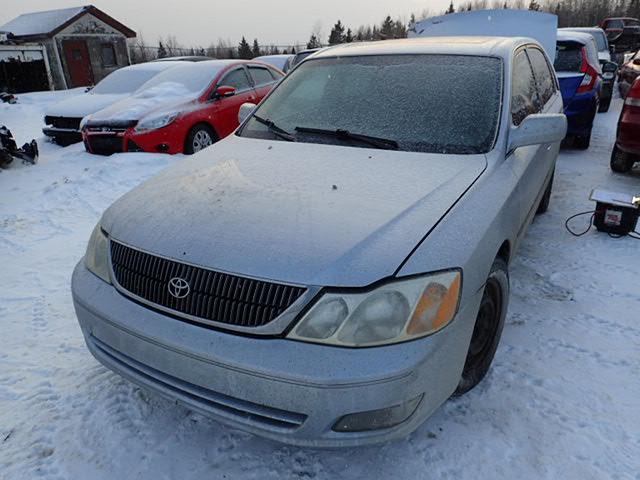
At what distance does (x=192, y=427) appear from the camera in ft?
6.91

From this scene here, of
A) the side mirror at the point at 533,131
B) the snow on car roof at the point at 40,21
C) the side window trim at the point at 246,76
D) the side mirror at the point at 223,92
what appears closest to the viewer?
the side mirror at the point at 533,131

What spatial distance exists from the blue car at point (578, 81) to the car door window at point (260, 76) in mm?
4684

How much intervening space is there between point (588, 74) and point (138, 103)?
6.66 m

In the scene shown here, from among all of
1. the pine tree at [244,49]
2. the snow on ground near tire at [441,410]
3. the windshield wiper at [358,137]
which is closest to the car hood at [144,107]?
the snow on ground near tire at [441,410]

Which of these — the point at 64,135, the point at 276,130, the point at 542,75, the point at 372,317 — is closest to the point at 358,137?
the point at 276,130

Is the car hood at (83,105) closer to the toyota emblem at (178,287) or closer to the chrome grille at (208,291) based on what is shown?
the chrome grille at (208,291)

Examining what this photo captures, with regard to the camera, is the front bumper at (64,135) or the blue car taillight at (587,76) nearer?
the blue car taillight at (587,76)

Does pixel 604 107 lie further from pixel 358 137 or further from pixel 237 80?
pixel 358 137

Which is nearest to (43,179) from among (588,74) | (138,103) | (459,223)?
(138,103)

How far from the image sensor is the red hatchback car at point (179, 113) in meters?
6.64

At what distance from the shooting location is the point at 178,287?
176 centimetres

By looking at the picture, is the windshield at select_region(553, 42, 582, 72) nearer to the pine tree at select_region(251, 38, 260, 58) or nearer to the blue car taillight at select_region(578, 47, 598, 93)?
the blue car taillight at select_region(578, 47, 598, 93)

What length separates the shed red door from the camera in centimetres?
2266

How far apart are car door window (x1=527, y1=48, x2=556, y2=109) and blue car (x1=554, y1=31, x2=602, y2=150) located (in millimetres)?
2248
